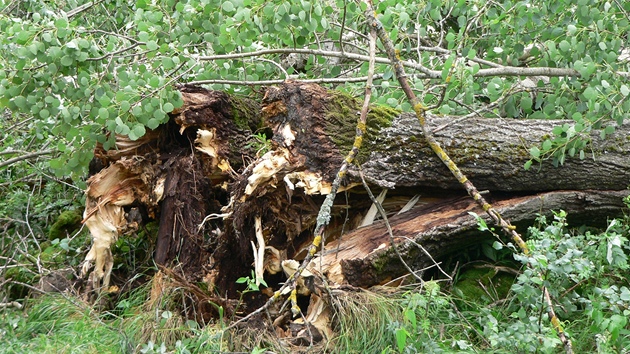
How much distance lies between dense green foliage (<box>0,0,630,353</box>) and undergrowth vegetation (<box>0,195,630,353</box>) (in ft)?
0.03

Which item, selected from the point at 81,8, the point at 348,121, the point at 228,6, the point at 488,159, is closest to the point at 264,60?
→ the point at 228,6

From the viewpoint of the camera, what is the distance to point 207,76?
476 cm

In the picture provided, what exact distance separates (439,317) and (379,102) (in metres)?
1.51

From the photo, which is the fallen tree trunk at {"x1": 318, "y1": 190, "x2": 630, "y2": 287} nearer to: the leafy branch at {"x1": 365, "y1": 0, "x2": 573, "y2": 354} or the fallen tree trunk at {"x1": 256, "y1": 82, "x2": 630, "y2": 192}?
the fallen tree trunk at {"x1": 256, "y1": 82, "x2": 630, "y2": 192}

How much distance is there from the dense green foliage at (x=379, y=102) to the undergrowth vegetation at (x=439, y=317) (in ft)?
0.03

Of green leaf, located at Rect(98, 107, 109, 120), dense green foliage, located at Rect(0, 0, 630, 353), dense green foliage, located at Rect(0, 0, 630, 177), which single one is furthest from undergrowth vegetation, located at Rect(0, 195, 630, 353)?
green leaf, located at Rect(98, 107, 109, 120)

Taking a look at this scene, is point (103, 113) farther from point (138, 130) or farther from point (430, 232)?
point (430, 232)

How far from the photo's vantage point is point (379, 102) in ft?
14.7

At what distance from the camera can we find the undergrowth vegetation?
3209mm

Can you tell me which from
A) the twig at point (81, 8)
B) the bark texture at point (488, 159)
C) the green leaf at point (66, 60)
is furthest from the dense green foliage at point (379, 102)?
the twig at point (81, 8)

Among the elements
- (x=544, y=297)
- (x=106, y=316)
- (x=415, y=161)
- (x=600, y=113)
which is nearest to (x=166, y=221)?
(x=106, y=316)

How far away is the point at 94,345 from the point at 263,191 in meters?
1.25

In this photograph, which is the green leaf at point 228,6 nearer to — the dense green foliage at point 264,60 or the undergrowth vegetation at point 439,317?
the dense green foliage at point 264,60

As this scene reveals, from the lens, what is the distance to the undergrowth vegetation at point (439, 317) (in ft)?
10.5
